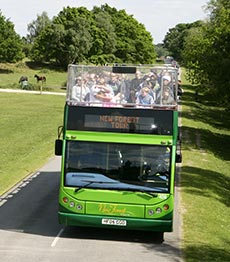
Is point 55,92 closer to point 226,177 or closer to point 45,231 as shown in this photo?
point 226,177

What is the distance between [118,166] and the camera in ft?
47.5

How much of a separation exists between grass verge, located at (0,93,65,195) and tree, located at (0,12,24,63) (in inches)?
1311

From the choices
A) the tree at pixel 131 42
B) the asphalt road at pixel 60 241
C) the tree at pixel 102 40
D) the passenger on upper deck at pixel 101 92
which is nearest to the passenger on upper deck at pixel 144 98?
the passenger on upper deck at pixel 101 92

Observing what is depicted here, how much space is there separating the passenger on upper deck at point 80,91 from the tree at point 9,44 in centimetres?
8334

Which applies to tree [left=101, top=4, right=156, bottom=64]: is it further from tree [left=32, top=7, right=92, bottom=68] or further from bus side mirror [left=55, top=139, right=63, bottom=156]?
bus side mirror [left=55, top=139, right=63, bottom=156]

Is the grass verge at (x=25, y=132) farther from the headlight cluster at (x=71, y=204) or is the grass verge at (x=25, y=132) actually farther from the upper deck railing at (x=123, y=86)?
the upper deck railing at (x=123, y=86)

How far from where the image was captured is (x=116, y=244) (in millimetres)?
14555

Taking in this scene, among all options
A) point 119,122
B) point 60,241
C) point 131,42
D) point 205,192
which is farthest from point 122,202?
point 131,42

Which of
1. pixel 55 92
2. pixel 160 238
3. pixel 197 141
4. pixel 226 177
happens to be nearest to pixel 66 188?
pixel 160 238

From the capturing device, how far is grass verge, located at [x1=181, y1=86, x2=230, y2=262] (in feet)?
48.6

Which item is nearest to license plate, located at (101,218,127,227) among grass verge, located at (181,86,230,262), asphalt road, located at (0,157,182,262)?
asphalt road, located at (0,157,182,262)

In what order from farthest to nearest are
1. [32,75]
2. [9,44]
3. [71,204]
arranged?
[9,44] < [32,75] < [71,204]

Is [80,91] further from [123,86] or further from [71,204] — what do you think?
[71,204]

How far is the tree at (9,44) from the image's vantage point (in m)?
96.6
